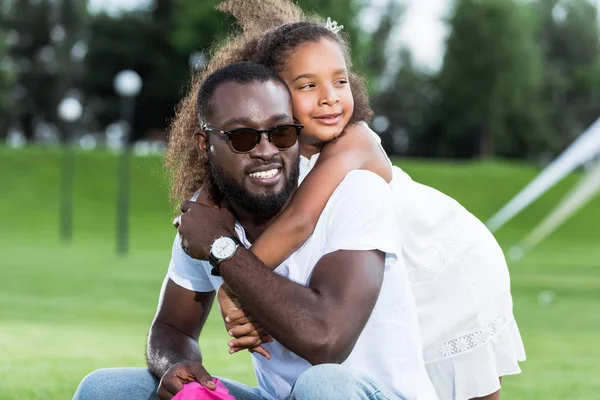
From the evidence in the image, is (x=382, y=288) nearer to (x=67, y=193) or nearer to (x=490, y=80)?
(x=67, y=193)

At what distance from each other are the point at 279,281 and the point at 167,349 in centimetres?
64

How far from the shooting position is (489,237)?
4.59 m

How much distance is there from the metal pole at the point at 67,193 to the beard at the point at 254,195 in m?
29.3

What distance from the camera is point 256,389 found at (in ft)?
11.7

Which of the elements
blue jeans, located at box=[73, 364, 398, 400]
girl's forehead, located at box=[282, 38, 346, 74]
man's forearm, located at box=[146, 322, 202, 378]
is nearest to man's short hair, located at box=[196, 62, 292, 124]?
girl's forehead, located at box=[282, 38, 346, 74]

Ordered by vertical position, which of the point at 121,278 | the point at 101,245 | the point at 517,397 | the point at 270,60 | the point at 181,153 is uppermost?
the point at 270,60

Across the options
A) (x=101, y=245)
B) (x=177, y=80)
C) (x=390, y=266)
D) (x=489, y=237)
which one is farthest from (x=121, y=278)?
(x=177, y=80)

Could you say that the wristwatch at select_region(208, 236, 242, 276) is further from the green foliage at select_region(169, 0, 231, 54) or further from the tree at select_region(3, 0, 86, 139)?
the tree at select_region(3, 0, 86, 139)

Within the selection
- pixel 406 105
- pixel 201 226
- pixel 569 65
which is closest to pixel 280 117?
pixel 201 226

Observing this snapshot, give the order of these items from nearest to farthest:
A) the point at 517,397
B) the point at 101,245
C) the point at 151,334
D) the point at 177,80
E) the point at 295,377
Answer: the point at 295,377, the point at 151,334, the point at 517,397, the point at 101,245, the point at 177,80

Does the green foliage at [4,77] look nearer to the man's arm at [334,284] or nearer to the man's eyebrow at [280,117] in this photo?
the man's eyebrow at [280,117]

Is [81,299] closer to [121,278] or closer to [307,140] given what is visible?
[121,278]

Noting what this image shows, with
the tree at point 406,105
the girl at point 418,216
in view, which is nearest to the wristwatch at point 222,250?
the girl at point 418,216

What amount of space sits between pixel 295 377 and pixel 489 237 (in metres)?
1.57
